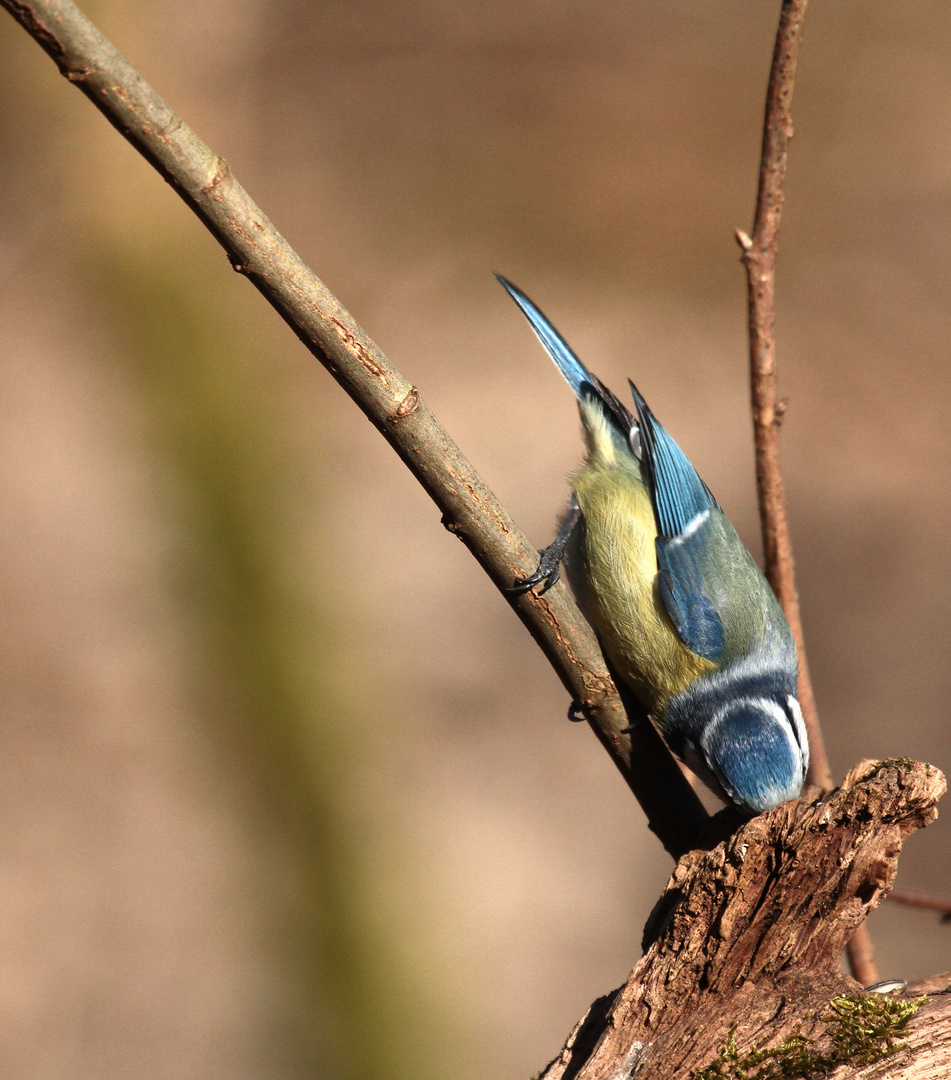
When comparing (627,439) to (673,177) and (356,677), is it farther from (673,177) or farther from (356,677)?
(673,177)

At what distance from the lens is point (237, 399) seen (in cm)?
544

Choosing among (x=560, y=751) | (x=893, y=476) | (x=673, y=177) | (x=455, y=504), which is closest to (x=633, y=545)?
(x=455, y=504)

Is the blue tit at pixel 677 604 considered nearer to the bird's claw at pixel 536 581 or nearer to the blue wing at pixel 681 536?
the blue wing at pixel 681 536

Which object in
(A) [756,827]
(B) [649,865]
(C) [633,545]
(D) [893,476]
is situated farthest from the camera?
(D) [893,476]

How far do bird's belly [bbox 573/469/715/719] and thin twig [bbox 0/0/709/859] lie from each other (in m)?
0.41

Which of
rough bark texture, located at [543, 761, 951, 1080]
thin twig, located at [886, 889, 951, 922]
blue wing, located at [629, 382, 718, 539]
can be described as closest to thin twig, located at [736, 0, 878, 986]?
thin twig, located at [886, 889, 951, 922]

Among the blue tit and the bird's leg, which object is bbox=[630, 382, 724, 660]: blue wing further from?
the bird's leg

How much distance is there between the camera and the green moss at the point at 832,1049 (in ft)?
4.42

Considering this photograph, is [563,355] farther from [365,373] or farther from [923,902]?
[923,902]

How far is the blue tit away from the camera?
6.75 feet

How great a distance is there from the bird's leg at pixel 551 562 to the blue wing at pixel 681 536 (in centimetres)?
22

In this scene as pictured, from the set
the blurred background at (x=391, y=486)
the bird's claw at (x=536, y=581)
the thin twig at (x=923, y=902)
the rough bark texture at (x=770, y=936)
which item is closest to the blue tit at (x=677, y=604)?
the bird's claw at (x=536, y=581)

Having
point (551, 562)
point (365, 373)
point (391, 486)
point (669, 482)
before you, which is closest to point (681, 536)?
point (669, 482)

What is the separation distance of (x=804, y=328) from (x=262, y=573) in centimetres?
341
